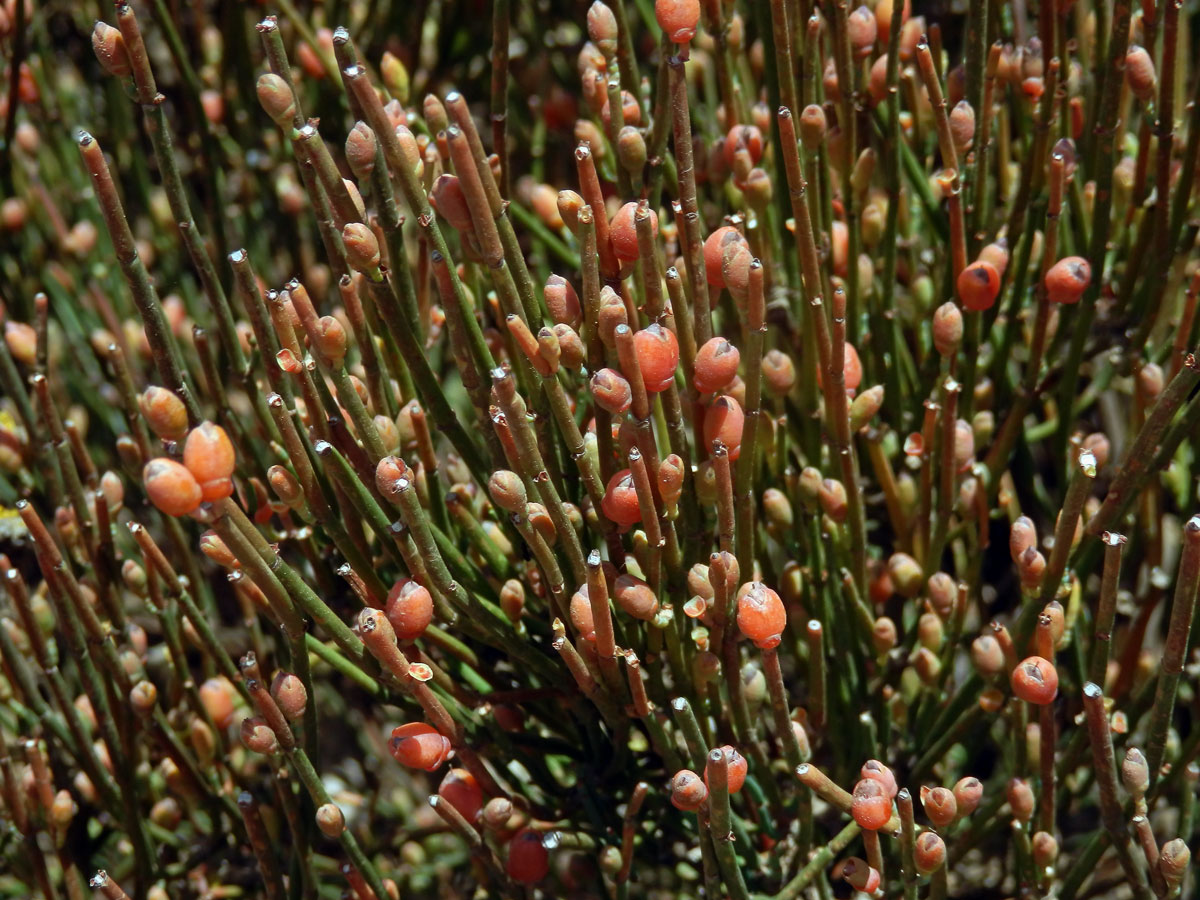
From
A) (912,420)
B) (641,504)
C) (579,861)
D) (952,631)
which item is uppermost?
(641,504)

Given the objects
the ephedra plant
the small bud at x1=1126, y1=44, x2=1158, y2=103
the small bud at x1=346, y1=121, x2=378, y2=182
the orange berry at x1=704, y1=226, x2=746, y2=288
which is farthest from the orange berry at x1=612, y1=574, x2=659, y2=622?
the small bud at x1=1126, y1=44, x2=1158, y2=103

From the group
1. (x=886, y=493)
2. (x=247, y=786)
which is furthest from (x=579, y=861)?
(x=886, y=493)

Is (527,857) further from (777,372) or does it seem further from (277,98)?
(277,98)

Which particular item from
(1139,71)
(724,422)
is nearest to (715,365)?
(724,422)

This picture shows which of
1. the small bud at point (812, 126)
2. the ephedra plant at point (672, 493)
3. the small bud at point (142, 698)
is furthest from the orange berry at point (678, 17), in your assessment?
the small bud at point (142, 698)

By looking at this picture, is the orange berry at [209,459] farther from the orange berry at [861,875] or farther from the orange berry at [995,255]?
the orange berry at [995,255]

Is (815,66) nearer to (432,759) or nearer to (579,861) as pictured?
(432,759)
